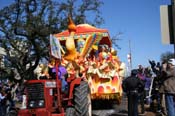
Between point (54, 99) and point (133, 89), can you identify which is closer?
point (54, 99)

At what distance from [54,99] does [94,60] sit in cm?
469

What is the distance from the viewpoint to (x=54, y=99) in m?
11.5

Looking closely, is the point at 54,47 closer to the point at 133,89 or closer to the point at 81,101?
the point at 81,101

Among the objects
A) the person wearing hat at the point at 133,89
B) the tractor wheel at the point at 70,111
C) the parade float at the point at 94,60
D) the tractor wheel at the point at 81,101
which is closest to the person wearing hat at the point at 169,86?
the person wearing hat at the point at 133,89

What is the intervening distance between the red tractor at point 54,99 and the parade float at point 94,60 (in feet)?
8.44

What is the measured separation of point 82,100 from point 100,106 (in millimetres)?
5266

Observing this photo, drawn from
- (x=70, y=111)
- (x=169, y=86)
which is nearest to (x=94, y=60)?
(x=70, y=111)

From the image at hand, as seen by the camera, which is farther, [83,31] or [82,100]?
[83,31]

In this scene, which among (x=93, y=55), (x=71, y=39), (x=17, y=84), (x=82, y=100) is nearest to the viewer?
(x=82, y=100)

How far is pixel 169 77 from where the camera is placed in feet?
37.6

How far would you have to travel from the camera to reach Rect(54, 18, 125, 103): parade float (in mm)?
14898

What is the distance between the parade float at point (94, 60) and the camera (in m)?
14.9

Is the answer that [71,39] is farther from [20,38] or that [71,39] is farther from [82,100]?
[20,38]

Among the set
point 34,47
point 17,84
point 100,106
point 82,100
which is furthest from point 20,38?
point 82,100
